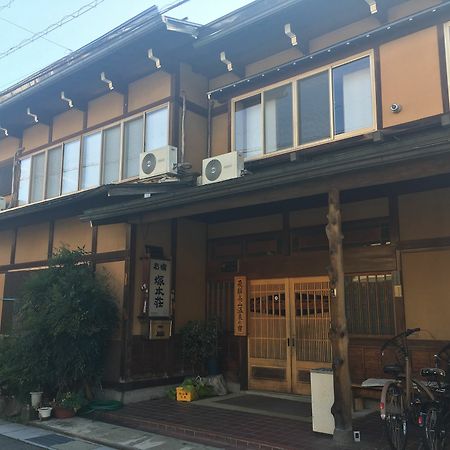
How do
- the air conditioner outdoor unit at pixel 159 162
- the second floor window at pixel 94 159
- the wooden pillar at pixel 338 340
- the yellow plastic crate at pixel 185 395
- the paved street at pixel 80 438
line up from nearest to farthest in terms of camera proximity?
1. the wooden pillar at pixel 338 340
2. the paved street at pixel 80 438
3. the yellow plastic crate at pixel 185 395
4. the air conditioner outdoor unit at pixel 159 162
5. the second floor window at pixel 94 159

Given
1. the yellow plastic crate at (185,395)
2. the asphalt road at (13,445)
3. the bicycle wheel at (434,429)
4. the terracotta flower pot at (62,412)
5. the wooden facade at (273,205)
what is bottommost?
the asphalt road at (13,445)

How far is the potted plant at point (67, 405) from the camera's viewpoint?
8.38 m

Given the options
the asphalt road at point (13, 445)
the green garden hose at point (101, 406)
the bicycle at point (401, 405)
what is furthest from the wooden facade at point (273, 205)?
the asphalt road at point (13, 445)

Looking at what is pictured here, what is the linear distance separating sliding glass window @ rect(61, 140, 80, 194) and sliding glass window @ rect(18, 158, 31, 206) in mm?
1698

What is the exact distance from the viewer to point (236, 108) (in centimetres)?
1033

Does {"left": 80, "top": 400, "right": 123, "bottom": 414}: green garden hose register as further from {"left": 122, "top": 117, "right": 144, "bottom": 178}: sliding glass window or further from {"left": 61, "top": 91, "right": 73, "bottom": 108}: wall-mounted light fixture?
{"left": 61, "top": 91, "right": 73, "bottom": 108}: wall-mounted light fixture

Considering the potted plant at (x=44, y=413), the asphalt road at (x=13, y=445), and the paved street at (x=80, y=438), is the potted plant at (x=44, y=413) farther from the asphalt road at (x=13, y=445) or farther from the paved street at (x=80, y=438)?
the asphalt road at (x=13, y=445)

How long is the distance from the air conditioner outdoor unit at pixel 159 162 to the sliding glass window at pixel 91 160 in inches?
76.6

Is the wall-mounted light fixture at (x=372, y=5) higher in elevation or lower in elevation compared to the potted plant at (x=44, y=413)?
higher

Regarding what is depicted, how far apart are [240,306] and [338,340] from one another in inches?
158

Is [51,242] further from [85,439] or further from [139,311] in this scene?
[85,439]

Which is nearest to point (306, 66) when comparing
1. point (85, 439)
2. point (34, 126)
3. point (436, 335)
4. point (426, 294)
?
point (426, 294)

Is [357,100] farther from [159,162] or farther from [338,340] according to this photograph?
[338,340]

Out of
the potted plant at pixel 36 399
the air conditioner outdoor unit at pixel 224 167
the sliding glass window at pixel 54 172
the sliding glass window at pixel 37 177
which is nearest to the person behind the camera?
the potted plant at pixel 36 399
